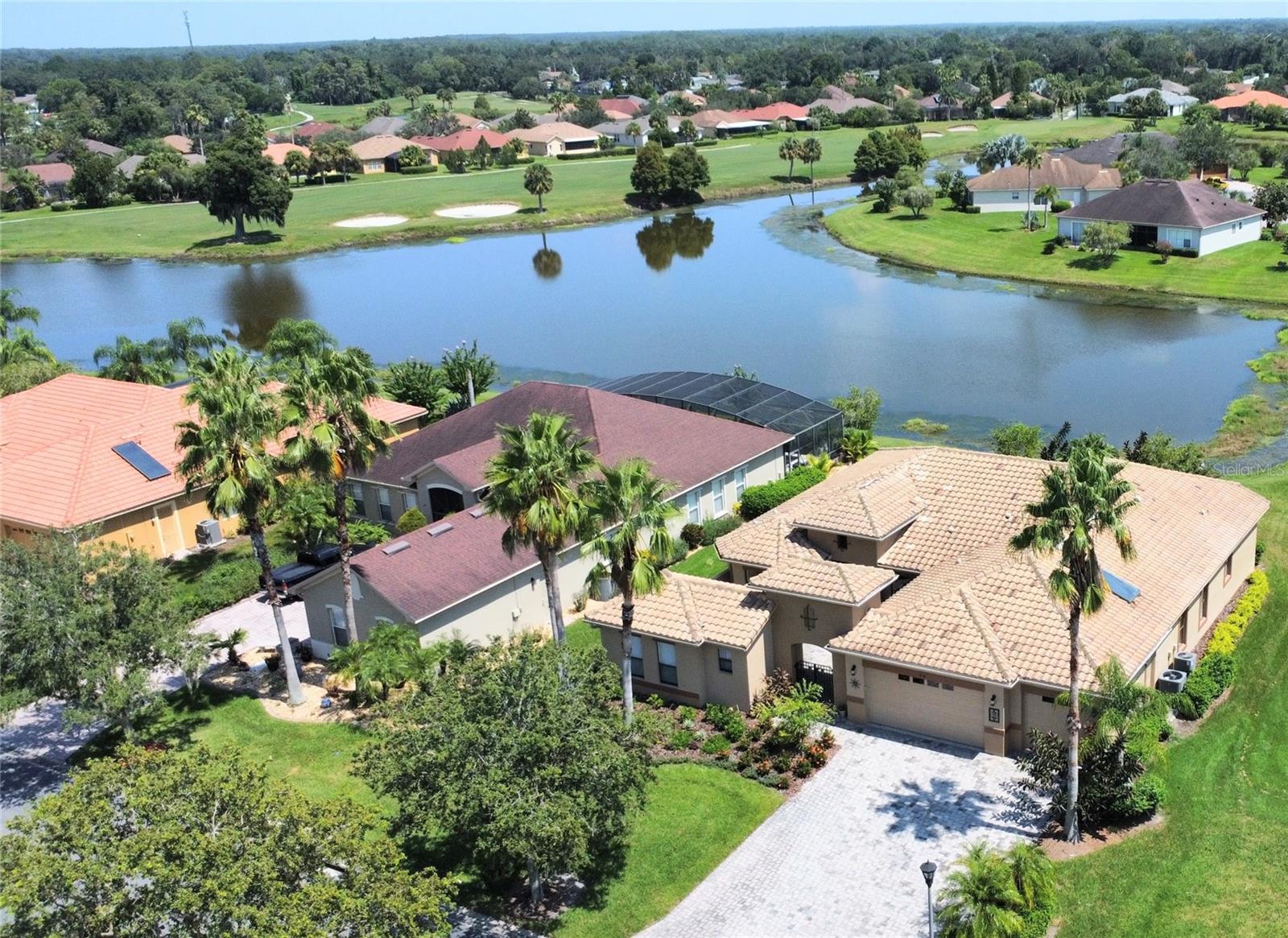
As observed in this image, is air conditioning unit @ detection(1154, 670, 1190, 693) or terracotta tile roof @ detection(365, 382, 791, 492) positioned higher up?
terracotta tile roof @ detection(365, 382, 791, 492)

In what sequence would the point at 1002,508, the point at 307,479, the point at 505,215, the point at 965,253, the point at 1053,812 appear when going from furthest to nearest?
the point at 505,215 → the point at 965,253 → the point at 307,479 → the point at 1002,508 → the point at 1053,812

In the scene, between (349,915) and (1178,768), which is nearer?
(349,915)

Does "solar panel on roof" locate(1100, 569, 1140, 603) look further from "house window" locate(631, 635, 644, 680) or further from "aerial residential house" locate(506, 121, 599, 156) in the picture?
"aerial residential house" locate(506, 121, 599, 156)

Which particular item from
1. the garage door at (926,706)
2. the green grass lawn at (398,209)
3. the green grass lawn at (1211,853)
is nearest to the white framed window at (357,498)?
the garage door at (926,706)

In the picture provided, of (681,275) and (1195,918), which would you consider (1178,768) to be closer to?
(1195,918)

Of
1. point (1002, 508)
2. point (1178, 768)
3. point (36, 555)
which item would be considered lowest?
point (1178, 768)

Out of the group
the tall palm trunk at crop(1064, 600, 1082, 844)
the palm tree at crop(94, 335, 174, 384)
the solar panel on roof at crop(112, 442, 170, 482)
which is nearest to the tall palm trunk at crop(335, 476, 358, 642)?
the solar panel on roof at crop(112, 442, 170, 482)

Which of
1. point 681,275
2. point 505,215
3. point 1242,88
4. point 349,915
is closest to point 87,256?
point 505,215
